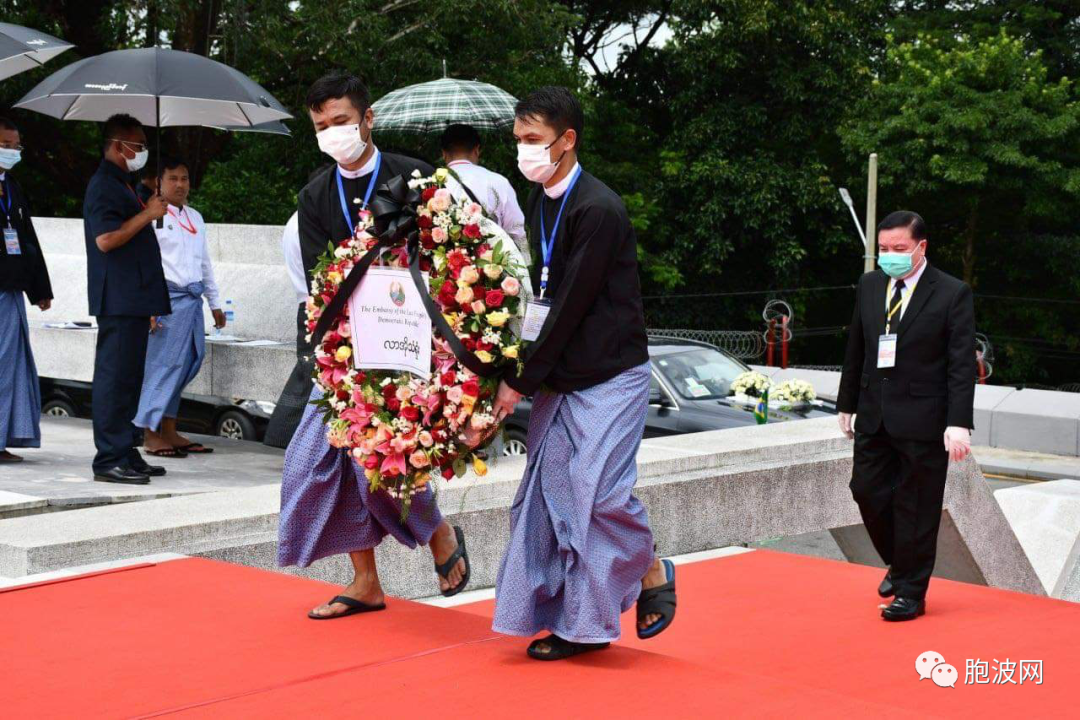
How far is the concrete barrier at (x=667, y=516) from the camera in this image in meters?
5.32

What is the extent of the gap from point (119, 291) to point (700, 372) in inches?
230

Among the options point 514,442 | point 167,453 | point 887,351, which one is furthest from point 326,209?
point 514,442

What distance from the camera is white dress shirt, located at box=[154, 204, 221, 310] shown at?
894 centimetres

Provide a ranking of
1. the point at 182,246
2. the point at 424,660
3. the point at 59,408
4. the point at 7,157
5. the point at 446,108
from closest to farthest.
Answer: the point at 424,660 → the point at 7,157 → the point at 182,246 → the point at 59,408 → the point at 446,108

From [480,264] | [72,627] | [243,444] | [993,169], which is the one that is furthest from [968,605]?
[993,169]

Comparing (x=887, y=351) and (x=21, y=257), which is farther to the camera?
(x=21, y=257)

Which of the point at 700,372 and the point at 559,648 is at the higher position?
the point at 700,372

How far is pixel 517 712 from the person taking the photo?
3578 mm

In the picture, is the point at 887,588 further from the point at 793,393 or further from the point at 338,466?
the point at 793,393

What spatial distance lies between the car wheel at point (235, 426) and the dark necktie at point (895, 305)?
6734mm

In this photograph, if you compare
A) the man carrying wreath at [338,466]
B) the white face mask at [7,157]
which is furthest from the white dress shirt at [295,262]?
the white face mask at [7,157]

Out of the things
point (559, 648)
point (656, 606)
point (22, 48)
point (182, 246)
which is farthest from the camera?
point (182, 246)

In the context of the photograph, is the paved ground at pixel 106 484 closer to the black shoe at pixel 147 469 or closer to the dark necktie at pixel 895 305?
the black shoe at pixel 147 469

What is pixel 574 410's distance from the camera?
4.19 meters
